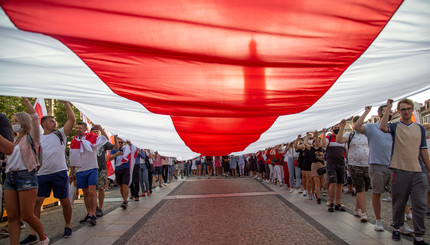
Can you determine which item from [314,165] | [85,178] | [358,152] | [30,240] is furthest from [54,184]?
[314,165]

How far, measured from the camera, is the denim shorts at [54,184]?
16.7 feet

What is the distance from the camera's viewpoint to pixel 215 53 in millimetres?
2662

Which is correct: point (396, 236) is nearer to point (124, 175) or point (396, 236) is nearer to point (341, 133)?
point (341, 133)

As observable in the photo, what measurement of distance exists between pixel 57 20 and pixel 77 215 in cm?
655

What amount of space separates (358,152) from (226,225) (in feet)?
9.57

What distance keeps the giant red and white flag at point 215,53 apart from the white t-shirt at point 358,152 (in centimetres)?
223

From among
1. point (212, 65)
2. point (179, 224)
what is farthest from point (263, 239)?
point (212, 65)

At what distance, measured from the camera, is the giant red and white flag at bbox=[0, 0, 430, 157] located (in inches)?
88.5

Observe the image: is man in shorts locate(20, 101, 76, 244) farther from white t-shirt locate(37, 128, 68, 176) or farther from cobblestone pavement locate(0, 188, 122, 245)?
cobblestone pavement locate(0, 188, 122, 245)

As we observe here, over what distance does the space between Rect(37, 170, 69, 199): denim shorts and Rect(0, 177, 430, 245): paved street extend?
751 mm

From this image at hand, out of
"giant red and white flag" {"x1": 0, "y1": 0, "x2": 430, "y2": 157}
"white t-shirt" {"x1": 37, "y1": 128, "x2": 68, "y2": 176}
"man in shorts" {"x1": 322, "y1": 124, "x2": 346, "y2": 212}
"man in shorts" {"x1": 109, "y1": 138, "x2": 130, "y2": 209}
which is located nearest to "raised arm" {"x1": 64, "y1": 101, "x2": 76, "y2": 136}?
"white t-shirt" {"x1": 37, "y1": 128, "x2": 68, "y2": 176}

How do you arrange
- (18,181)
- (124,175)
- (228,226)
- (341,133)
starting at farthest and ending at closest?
(124,175) → (228,226) → (341,133) → (18,181)

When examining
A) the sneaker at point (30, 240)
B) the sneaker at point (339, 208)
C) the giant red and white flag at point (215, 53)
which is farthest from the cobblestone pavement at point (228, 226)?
the giant red and white flag at point (215, 53)

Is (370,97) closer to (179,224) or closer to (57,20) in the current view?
(57,20)
